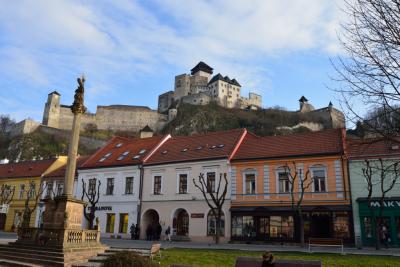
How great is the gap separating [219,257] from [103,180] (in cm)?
2287

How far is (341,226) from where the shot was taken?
25344 millimetres

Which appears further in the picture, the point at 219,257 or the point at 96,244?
the point at 96,244

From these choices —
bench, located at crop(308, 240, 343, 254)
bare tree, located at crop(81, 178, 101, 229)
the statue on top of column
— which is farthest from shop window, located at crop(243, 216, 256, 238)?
the statue on top of column

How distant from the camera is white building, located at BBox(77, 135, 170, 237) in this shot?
33.8 metres

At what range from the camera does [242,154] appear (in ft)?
100

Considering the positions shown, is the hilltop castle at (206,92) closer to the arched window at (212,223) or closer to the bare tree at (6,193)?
the bare tree at (6,193)

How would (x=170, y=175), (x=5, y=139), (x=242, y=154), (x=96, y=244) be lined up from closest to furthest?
1. (x=96, y=244)
2. (x=242, y=154)
3. (x=170, y=175)
4. (x=5, y=139)

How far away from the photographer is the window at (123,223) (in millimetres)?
33662

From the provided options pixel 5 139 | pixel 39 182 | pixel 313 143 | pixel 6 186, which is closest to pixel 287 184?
pixel 313 143

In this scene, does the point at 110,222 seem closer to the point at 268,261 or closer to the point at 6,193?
the point at 6,193

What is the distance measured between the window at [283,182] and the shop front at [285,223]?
1450 millimetres

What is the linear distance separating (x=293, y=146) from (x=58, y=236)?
64.3ft

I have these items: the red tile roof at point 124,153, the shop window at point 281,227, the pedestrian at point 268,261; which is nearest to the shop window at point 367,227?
the shop window at point 281,227

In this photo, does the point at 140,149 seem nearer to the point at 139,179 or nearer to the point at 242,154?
the point at 139,179
